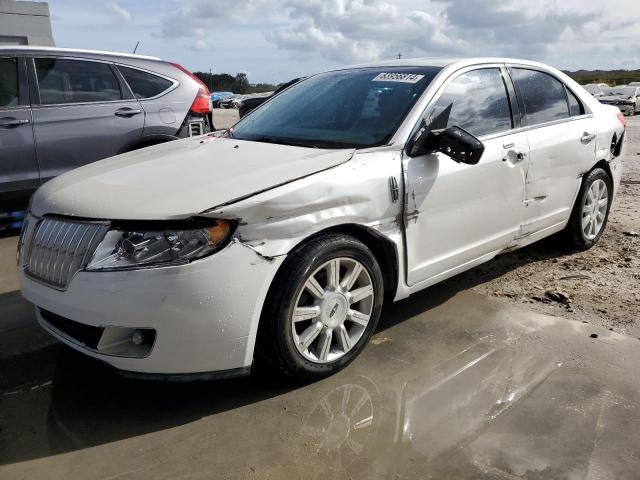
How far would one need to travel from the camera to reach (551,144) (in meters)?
4.14

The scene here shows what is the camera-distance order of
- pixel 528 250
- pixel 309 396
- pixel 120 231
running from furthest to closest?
pixel 528 250 < pixel 309 396 < pixel 120 231

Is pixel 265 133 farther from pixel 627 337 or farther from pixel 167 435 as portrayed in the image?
pixel 627 337

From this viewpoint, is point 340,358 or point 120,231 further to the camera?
point 340,358

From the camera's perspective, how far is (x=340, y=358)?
294 cm

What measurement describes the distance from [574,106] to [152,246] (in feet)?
12.1

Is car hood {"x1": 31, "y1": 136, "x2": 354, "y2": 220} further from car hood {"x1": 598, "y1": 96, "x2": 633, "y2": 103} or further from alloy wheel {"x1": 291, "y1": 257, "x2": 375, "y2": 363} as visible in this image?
Answer: car hood {"x1": 598, "y1": 96, "x2": 633, "y2": 103}

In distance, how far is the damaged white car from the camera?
2.41 metres

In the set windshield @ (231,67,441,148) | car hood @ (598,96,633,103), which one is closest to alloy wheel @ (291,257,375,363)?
windshield @ (231,67,441,148)

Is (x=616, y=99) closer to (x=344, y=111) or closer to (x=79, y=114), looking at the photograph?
(x=79, y=114)

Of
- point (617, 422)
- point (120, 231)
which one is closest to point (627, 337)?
point (617, 422)

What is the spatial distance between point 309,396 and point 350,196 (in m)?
0.99

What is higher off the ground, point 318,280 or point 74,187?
point 74,187

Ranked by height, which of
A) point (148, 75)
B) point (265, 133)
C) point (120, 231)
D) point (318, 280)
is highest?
point (148, 75)

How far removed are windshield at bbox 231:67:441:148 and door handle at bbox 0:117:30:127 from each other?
7.70 ft
